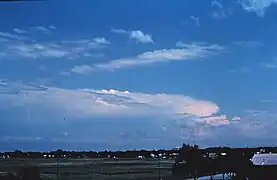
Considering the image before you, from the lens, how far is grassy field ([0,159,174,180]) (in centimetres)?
1802

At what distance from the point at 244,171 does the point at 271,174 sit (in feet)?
2.09

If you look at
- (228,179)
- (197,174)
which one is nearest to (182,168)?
(197,174)

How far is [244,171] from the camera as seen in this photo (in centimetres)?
1253

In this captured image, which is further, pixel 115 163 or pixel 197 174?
pixel 115 163

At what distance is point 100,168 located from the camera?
23.8 metres

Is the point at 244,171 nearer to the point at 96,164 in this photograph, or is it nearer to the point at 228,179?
the point at 228,179

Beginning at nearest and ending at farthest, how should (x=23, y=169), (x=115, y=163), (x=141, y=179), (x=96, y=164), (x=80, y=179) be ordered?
(x=23, y=169)
(x=141, y=179)
(x=80, y=179)
(x=96, y=164)
(x=115, y=163)

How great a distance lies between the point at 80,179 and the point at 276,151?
285 inches

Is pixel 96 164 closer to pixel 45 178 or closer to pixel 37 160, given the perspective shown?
pixel 37 160

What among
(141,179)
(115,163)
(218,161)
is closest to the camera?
(218,161)

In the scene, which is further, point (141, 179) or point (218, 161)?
point (141, 179)

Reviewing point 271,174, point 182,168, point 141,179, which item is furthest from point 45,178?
point 271,174

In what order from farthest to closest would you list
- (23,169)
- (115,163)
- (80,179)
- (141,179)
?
1. (115,163)
2. (80,179)
3. (141,179)
4. (23,169)

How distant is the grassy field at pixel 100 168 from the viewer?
18.0 m
